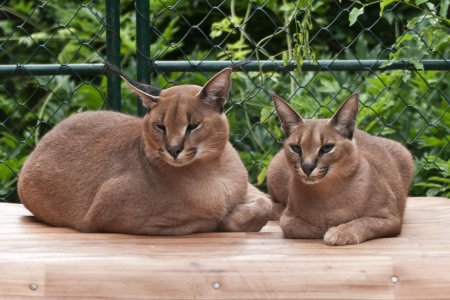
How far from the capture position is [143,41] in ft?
16.5

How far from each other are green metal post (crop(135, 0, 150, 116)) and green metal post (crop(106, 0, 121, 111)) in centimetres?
11

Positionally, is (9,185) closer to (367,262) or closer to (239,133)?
(239,133)

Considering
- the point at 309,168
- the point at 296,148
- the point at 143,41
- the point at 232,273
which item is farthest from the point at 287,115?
the point at 143,41

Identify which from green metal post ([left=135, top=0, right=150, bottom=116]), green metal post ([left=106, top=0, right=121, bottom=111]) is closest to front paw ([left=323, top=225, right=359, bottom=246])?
green metal post ([left=135, top=0, right=150, bottom=116])

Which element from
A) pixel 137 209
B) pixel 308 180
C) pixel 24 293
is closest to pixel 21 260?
pixel 24 293

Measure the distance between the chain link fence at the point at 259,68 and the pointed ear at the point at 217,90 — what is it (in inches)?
14.3

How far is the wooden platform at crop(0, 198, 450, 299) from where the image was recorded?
3.61 meters

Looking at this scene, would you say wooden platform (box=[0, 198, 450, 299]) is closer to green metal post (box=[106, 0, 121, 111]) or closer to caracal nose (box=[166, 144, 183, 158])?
caracal nose (box=[166, 144, 183, 158])

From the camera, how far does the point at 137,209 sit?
4086 millimetres

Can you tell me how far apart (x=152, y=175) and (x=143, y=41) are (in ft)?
3.68

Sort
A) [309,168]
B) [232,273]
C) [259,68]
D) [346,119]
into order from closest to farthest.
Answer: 1. [232,273]
2. [309,168]
3. [346,119]
4. [259,68]

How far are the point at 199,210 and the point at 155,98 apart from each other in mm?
504

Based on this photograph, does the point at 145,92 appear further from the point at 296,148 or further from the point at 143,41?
the point at 143,41

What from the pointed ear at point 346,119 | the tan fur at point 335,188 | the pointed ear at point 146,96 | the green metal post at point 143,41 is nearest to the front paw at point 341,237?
the tan fur at point 335,188
